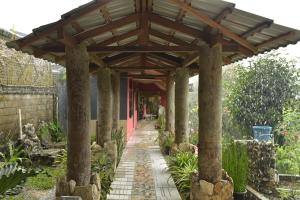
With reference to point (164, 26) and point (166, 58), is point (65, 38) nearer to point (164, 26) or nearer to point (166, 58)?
point (164, 26)

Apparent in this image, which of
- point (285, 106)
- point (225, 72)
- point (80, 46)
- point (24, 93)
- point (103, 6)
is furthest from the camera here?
point (225, 72)

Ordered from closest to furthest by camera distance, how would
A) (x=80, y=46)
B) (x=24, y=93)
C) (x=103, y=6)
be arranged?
(x=103, y=6) → (x=80, y=46) → (x=24, y=93)

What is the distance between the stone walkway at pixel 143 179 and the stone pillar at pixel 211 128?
1040 mm

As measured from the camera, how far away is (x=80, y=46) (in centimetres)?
554

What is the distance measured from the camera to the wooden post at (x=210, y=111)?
5.53 metres

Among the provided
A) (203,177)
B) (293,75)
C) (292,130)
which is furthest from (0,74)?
(293,75)

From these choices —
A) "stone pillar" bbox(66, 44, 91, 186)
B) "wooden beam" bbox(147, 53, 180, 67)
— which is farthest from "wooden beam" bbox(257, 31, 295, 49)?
"wooden beam" bbox(147, 53, 180, 67)

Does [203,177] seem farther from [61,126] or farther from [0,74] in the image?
[61,126]

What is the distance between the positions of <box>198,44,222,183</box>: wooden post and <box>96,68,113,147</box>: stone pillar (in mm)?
3787

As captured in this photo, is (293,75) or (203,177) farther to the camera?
(293,75)

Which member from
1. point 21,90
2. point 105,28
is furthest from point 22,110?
point 105,28

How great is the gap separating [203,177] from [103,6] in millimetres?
3296

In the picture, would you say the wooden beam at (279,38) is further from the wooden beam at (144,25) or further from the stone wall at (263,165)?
the stone wall at (263,165)

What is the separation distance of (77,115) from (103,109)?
352 centimetres
